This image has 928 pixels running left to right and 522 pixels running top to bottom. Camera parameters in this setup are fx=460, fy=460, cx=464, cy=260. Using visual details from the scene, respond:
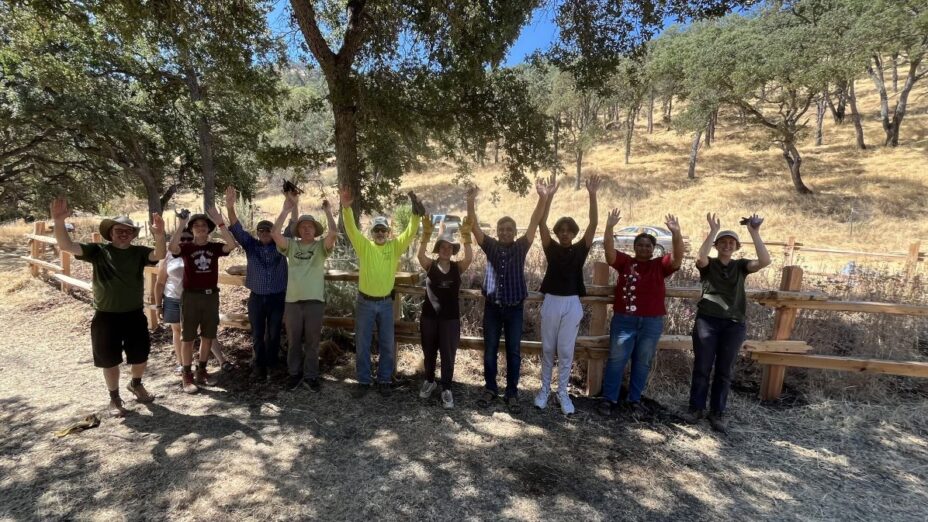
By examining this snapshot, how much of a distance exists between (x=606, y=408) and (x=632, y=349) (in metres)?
0.63

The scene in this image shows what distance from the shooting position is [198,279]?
4.62 m

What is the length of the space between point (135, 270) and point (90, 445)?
148 centimetres

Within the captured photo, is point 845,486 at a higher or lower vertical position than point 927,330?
lower

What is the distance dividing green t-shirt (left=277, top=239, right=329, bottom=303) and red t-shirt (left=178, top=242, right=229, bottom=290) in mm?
656

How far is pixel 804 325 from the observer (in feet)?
18.6

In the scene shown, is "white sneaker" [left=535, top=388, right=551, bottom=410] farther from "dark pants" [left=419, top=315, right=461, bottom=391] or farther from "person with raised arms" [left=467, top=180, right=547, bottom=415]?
"dark pants" [left=419, top=315, right=461, bottom=391]

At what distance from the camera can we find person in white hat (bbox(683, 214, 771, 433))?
419 cm

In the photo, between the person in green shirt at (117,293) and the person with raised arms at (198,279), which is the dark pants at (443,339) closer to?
the person with raised arms at (198,279)

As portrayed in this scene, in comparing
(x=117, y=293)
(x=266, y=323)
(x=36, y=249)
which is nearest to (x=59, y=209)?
(x=117, y=293)

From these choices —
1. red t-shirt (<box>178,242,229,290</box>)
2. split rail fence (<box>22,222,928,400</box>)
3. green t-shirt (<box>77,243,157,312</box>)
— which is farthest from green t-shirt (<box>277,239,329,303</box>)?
green t-shirt (<box>77,243,157,312</box>)

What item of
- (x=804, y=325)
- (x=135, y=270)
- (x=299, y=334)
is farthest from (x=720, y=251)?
(x=135, y=270)

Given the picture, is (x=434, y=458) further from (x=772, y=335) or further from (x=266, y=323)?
(x=772, y=335)

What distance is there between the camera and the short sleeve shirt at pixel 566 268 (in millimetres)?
4359

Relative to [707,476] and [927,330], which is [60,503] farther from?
[927,330]
